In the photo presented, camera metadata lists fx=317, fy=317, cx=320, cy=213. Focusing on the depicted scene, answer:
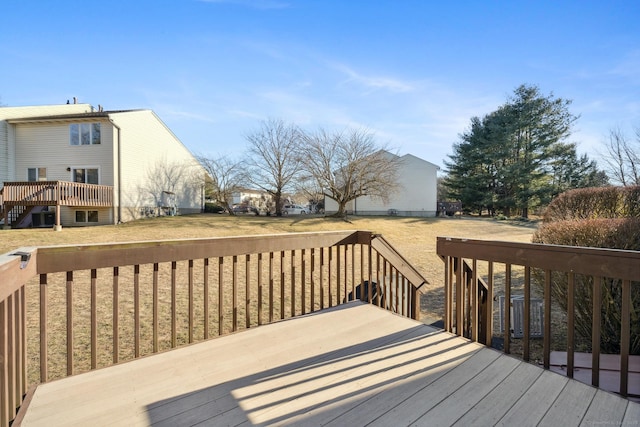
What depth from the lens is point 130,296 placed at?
5352 mm

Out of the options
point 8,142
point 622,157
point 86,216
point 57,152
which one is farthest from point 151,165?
point 622,157

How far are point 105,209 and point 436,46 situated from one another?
609 inches

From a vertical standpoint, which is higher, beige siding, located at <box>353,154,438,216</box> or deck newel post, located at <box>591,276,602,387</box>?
beige siding, located at <box>353,154,438,216</box>

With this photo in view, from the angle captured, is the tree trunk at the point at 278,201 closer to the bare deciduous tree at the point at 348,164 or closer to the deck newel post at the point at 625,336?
the bare deciduous tree at the point at 348,164

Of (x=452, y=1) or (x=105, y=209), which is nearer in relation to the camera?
(x=452, y=1)

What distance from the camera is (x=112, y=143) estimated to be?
14.8 m

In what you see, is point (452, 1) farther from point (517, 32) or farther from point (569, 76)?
point (569, 76)

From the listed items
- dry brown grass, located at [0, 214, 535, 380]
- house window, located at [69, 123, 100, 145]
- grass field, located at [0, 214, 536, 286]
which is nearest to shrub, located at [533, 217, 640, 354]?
dry brown grass, located at [0, 214, 535, 380]

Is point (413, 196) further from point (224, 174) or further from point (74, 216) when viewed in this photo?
point (74, 216)

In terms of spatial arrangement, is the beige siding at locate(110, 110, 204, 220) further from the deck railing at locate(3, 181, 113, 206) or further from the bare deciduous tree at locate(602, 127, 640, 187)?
the bare deciduous tree at locate(602, 127, 640, 187)

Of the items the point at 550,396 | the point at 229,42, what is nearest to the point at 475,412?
the point at 550,396

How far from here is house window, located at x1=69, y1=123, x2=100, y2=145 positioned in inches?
587

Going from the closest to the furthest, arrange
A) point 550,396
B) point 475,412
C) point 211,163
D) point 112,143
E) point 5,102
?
point 475,412 → point 550,396 → point 112,143 → point 5,102 → point 211,163

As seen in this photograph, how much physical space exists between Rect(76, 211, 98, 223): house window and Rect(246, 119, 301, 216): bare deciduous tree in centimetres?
942
